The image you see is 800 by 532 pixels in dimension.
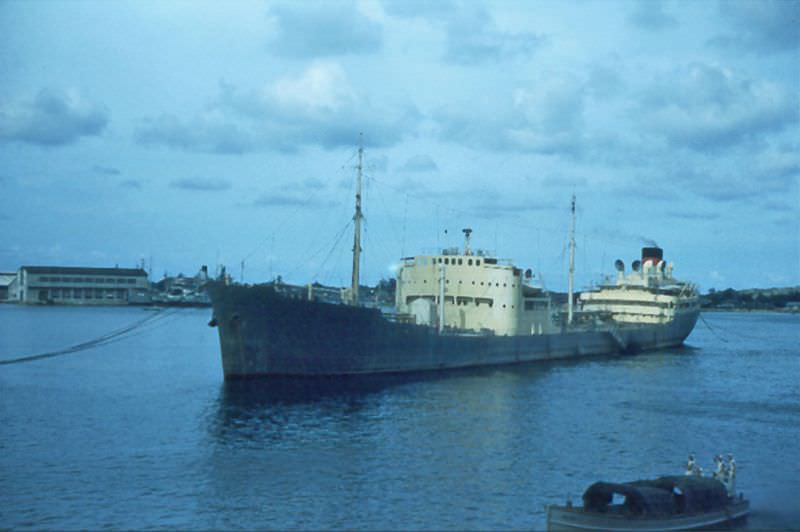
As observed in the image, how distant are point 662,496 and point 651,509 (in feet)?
1.81

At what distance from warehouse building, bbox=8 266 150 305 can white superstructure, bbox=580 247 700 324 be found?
96653 mm

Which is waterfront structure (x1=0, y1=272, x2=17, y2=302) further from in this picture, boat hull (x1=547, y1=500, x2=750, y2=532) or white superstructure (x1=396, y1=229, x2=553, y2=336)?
boat hull (x1=547, y1=500, x2=750, y2=532)

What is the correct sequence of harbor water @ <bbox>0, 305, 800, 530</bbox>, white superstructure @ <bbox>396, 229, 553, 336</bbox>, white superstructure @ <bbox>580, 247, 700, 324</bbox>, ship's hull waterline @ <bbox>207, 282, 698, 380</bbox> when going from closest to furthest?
harbor water @ <bbox>0, 305, 800, 530</bbox>, ship's hull waterline @ <bbox>207, 282, 698, 380</bbox>, white superstructure @ <bbox>396, 229, 553, 336</bbox>, white superstructure @ <bbox>580, 247, 700, 324</bbox>

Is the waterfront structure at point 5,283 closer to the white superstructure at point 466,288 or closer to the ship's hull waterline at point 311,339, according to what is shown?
the white superstructure at point 466,288

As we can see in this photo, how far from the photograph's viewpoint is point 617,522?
14.7 m

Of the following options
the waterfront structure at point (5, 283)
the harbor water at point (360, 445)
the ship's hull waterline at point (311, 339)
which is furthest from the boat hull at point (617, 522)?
the waterfront structure at point (5, 283)

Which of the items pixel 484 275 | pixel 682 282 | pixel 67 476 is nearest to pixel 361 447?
pixel 67 476

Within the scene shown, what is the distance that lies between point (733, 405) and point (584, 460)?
14668 mm

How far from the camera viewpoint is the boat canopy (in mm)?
15188

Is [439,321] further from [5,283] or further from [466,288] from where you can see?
[5,283]

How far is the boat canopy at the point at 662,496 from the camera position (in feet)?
49.8

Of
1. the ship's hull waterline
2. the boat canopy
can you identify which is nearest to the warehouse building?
the ship's hull waterline

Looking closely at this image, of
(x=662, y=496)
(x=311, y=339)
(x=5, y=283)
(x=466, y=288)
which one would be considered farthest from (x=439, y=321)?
(x=5, y=283)

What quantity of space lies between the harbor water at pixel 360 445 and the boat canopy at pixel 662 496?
1.33 m
